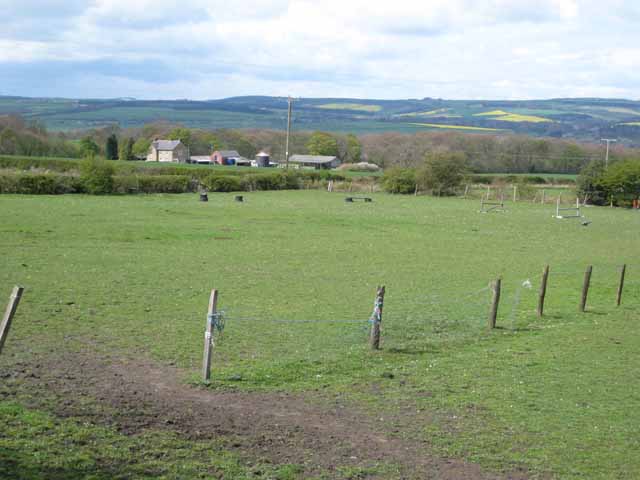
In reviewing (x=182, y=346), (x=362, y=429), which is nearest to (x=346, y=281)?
(x=182, y=346)

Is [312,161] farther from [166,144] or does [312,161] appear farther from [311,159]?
[166,144]

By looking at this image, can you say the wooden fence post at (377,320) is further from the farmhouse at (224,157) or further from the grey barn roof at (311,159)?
the farmhouse at (224,157)

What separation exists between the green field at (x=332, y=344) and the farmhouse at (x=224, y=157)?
332 ft

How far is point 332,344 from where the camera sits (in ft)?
47.4

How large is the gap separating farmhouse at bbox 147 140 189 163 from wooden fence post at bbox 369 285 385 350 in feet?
391

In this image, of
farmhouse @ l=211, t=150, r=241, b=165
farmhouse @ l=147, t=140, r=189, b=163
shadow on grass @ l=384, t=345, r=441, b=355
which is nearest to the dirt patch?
shadow on grass @ l=384, t=345, r=441, b=355

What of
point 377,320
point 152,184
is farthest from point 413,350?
point 152,184

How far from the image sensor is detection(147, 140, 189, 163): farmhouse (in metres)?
130

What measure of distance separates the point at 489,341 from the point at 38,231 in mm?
20919

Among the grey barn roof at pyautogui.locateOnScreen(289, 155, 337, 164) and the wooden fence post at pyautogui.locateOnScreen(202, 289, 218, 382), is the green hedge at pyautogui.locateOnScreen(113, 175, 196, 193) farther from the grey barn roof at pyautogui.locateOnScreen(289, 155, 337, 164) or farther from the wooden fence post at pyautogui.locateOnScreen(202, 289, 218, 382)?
the grey barn roof at pyautogui.locateOnScreen(289, 155, 337, 164)

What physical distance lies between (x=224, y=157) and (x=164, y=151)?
35.0 feet

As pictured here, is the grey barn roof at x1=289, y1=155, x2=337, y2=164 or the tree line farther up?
A: the tree line

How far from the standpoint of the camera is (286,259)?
25766 millimetres

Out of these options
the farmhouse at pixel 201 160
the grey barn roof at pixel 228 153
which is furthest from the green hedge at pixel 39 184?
the farmhouse at pixel 201 160
